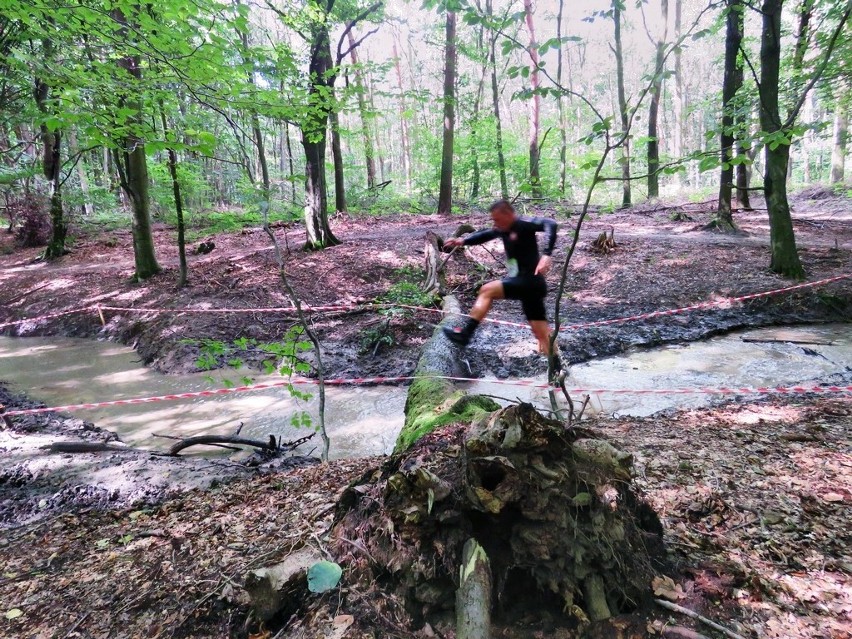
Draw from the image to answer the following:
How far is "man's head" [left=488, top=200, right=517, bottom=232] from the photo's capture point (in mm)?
4484

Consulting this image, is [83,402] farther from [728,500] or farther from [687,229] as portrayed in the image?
[687,229]

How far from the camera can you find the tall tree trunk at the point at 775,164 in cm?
824

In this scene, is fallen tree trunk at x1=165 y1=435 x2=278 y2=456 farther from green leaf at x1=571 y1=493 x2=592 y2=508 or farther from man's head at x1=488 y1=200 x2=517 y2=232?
green leaf at x1=571 y1=493 x2=592 y2=508

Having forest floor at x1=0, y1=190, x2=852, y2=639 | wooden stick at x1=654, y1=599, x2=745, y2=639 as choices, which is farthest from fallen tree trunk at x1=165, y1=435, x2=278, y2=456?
wooden stick at x1=654, y1=599, x2=745, y2=639

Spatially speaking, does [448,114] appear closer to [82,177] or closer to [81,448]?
[81,448]

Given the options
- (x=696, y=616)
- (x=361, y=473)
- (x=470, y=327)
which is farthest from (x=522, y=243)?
(x=696, y=616)

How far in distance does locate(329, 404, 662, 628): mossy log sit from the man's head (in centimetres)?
281

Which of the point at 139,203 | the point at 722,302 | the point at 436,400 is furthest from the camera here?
the point at 139,203

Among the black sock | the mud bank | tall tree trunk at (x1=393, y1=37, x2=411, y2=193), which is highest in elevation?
tall tree trunk at (x1=393, y1=37, x2=411, y2=193)

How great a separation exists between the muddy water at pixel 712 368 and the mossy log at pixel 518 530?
3775 mm

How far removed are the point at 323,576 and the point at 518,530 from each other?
2.98 ft

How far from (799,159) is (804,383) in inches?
2408

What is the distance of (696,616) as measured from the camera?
182cm

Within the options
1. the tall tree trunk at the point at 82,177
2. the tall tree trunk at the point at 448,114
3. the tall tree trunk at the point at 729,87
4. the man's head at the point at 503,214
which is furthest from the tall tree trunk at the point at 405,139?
the man's head at the point at 503,214
